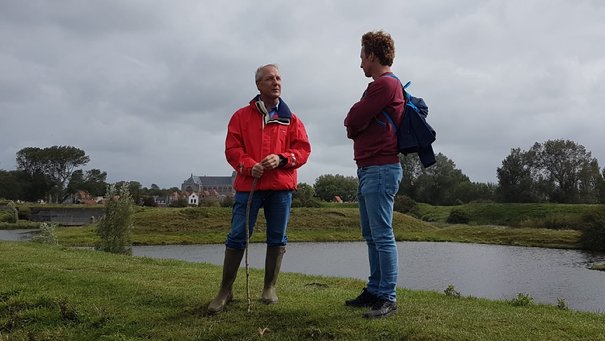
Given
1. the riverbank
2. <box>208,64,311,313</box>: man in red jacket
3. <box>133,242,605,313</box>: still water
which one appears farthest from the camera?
the riverbank

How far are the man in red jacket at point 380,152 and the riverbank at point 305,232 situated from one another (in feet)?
108

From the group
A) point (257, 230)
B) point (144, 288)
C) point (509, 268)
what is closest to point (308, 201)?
point (257, 230)

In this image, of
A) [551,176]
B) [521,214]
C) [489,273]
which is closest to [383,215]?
[489,273]

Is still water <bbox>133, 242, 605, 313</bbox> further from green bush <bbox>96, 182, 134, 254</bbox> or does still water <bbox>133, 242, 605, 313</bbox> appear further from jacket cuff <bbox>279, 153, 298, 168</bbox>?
jacket cuff <bbox>279, 153, 298, 168</bbox>

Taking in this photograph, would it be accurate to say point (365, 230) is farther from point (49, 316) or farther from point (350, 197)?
point (350, 197)

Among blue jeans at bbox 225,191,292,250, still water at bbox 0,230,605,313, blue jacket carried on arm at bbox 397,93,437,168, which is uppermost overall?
blue jacket carried on arm at bbox 397,93,437,168

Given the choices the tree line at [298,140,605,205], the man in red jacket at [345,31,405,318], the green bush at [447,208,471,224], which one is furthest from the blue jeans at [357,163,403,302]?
the green bush at [447,208,471,224]

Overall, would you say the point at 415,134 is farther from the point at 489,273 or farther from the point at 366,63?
the point at 489,273

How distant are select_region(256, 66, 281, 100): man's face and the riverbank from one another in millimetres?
32519

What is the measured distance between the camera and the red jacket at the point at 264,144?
534 cm

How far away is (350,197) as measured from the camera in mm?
108250

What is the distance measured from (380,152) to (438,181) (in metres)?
93.9

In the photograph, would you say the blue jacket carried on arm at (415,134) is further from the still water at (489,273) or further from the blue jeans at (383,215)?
the still water at (489,273)

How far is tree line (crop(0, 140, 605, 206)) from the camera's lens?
7338 centimetres
